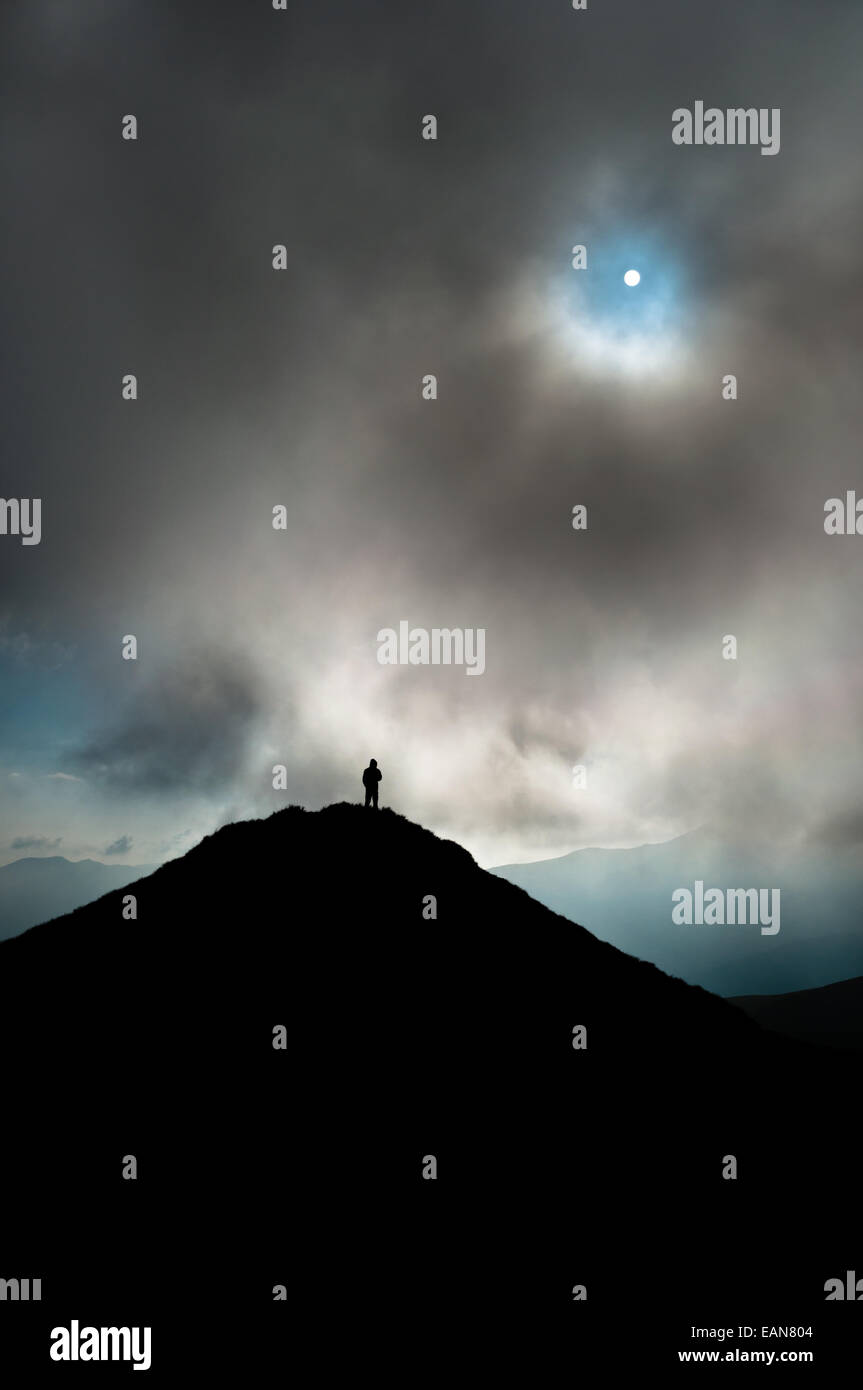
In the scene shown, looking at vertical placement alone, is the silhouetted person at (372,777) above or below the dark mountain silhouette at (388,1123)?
above

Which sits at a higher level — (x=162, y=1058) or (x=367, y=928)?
(x=367, y=928)

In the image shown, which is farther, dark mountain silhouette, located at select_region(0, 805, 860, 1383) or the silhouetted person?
the silhouetted person

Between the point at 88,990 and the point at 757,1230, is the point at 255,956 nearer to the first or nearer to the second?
the point at 88,990

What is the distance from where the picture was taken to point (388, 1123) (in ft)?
95.8

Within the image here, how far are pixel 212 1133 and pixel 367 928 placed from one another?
11409 mm

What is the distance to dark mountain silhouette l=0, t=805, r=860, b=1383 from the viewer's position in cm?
2431

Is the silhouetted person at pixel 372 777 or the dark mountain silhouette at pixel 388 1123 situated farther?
the silhouetted person at pixel 372 777

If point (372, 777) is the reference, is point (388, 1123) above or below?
below

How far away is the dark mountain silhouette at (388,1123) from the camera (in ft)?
79.8

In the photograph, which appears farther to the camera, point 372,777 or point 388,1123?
point 372,777

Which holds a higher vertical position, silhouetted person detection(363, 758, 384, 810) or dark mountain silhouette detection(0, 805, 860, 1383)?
silhouetted person detection(363, 758, 384, 810)

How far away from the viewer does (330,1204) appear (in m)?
26.2
